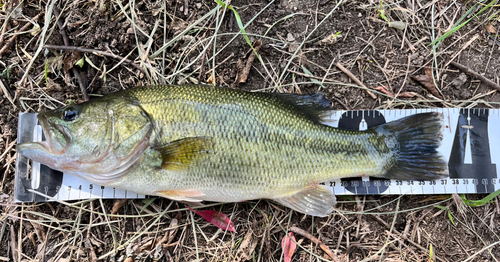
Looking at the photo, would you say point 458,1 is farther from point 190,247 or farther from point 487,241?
point 190,247

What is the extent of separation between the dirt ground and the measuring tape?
0.39 ft

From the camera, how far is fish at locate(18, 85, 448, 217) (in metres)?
2.56

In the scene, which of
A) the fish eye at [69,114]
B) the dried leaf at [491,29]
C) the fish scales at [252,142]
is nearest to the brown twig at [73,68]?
the fish eye at [69,114]

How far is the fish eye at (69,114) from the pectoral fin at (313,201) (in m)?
2.06

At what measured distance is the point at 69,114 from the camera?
2598 mm

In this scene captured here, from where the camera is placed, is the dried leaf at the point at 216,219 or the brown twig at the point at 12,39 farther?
the brown twig at the point at 12,39

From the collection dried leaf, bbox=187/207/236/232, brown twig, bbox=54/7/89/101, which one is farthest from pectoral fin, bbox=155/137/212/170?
brown twig, bbox=54/7/89/101

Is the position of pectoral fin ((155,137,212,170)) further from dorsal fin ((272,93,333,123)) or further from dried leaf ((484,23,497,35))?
dried leaf ((484,23,497,35))

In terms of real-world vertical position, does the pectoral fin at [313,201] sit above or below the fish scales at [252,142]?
below

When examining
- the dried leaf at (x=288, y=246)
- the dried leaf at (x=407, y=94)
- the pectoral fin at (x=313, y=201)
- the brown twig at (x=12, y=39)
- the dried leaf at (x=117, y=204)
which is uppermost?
the brown twig at (x=12, y=39)

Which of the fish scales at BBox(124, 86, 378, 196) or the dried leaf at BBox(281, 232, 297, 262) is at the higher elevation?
the fish scales at BBox(124, 86, 378, 196)

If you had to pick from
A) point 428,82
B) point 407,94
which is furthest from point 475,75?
point 407,94

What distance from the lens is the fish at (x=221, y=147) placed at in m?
2.56

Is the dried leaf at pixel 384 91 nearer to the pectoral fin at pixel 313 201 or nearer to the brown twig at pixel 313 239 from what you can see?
the pectoral fin at pixel 313 201
